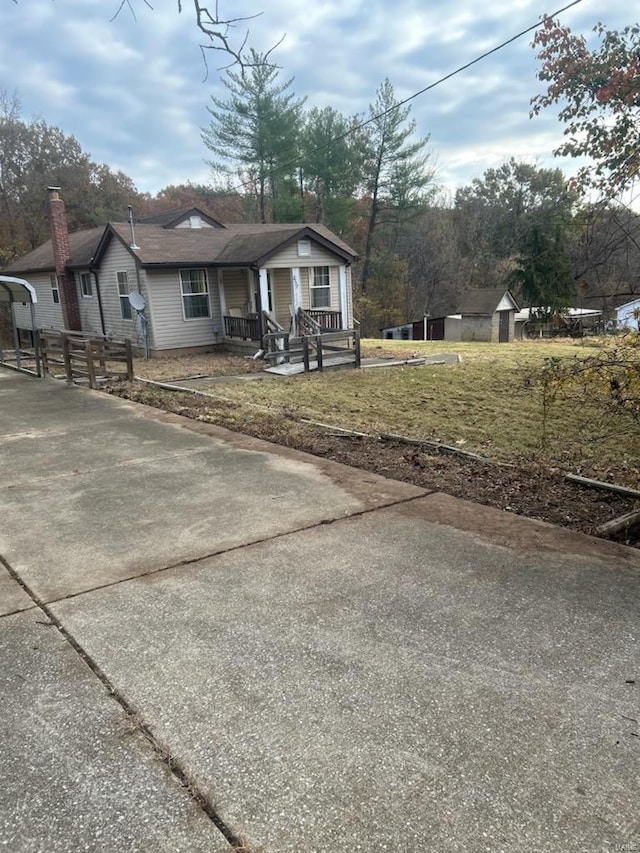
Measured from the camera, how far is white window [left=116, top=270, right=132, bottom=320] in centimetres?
1873

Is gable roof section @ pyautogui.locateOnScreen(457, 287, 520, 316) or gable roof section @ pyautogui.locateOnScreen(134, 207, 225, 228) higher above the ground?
gable roof section @ pyautogui.locateOnScreen(134, 207, 225, 228)

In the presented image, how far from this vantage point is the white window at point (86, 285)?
824 inches

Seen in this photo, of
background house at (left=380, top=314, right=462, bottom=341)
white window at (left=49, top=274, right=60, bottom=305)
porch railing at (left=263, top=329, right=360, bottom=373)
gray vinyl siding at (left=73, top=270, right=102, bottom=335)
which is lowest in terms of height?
background house at (left=380, top=314, right=462, bottom=341)

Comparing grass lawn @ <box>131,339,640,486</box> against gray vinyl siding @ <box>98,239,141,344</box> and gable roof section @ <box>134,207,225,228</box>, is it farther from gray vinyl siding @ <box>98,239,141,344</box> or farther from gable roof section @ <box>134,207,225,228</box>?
gable roof section @ <box>134,207,225,228</box>

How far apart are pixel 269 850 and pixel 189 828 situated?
0.93 feet

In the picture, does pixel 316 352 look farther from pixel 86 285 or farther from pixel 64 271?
pixel 64 271

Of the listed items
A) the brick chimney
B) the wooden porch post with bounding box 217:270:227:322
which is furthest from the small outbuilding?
the brick chimney

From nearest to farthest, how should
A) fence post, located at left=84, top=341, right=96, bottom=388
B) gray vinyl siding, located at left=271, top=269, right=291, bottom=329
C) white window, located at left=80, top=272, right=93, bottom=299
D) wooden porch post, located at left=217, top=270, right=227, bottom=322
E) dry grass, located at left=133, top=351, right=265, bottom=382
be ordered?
fence post, located at left=84, top=341, right=96, bottom=388 < dry grass, located at left=133, top=351, right=265, bottom=382 < wooden porch post, located at left=217, top=270, right=227, bottom=322 < gray vinyl siding, located at left=271, top=269, right=291, bottom=329 < white window, located at left=80, top=272, right=93, bottom=299

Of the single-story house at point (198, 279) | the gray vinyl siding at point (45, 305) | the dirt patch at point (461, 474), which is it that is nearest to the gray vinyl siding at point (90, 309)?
the single-story house at point (198, 279)

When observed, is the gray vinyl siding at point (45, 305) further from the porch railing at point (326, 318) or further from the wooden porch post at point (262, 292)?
the porch railing at point (326, 318)

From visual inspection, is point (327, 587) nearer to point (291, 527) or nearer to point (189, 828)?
point (291, 527)

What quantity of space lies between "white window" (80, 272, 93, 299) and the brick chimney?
0.50m

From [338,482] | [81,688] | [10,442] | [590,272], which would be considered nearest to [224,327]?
[10,442]

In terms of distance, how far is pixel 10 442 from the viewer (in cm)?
768
